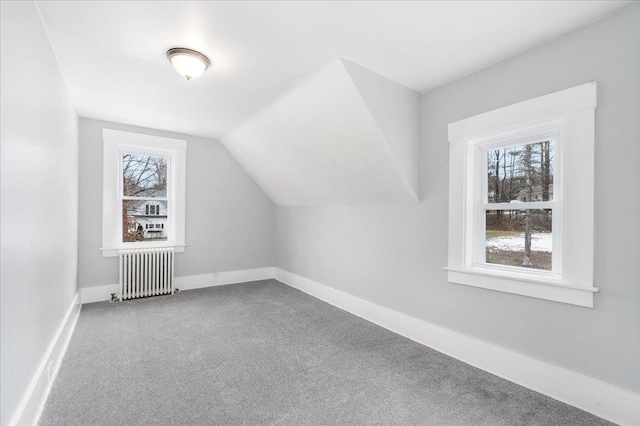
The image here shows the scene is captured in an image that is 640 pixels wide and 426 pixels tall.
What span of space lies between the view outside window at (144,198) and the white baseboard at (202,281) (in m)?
0.74

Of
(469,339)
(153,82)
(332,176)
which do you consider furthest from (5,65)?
(469,339)

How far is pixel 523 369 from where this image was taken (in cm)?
224

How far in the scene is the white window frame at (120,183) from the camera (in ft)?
13.9

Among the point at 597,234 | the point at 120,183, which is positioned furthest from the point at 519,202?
the point at 120,183

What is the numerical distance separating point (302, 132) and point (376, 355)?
2455mm

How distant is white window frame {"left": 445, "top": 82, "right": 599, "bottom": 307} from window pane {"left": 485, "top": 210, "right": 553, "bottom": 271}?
0.20ft

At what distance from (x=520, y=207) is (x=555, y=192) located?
0.83ft

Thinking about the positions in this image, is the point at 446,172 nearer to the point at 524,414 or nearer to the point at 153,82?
the point at 524,414

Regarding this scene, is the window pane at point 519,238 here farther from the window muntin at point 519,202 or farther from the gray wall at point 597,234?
the gray wall at point 597,234

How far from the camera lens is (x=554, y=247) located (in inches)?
86.8

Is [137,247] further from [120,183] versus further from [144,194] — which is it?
[120,183]

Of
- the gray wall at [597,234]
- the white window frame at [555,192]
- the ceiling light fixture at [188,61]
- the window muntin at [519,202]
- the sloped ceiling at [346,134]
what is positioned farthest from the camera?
the sloped ceiling at [346,134]

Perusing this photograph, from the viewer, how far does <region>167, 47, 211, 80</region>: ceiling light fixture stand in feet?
7.73

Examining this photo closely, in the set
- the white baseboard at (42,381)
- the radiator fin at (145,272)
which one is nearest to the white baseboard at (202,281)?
the radiator fin at (145,272)
